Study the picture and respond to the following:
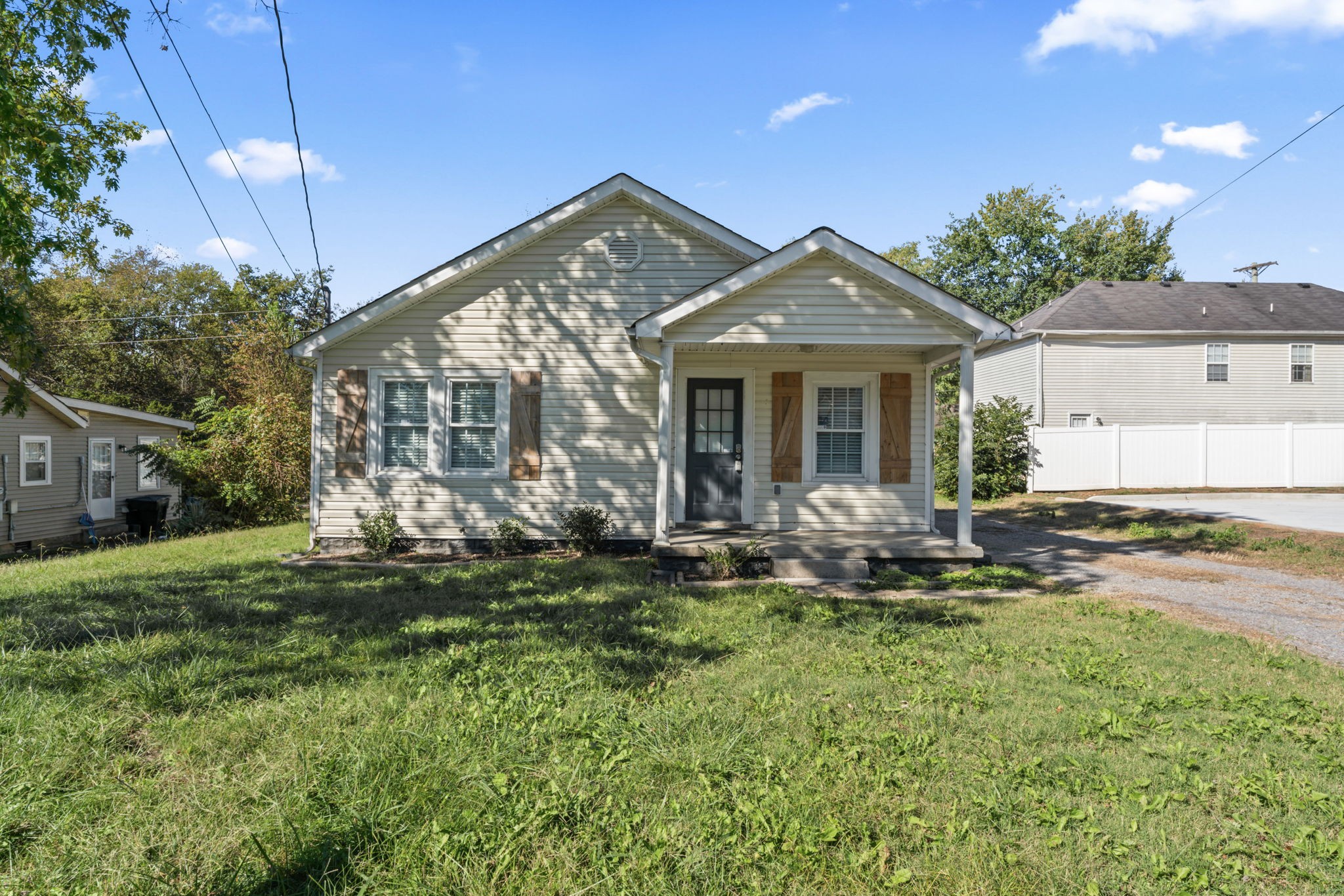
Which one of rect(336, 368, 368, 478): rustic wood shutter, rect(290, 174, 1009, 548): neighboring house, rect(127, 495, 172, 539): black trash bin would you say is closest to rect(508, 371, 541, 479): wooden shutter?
rect(290, 174, 1009, 548): neighboring house

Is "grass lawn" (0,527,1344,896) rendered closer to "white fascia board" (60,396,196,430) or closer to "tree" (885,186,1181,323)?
"white fascia board" (60,396,196,430)

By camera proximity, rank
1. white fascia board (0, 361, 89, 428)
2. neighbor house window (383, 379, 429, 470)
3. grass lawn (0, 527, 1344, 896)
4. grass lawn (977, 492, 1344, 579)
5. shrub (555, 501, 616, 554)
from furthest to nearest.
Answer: white fascia board (0, 361, 89, 428)
neighbor house window (383, 379, 429, 470)
shrub (555, 501, 616, 554)
grass lawn (977, 492, 1344, 579)
grass lawn (0, 527, 1344, 896)

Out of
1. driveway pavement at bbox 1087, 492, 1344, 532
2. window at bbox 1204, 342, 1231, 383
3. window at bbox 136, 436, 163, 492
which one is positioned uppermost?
window at bbox 1204, 342, 1231, 383

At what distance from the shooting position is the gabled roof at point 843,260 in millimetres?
8391

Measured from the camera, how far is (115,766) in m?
3.34

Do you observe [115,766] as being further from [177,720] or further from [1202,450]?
[1202,450]

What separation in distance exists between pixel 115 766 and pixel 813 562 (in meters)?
6.62

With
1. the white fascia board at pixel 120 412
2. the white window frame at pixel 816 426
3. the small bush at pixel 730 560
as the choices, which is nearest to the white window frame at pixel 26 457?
the white fascia board at pixel 120 412

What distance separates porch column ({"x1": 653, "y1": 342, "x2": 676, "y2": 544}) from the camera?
8773 millimetres

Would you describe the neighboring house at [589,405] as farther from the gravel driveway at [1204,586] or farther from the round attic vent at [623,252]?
the gravel driveway at [1204,586]

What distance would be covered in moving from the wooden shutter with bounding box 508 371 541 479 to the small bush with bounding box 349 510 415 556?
1781 mm

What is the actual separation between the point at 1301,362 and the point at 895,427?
19958mm

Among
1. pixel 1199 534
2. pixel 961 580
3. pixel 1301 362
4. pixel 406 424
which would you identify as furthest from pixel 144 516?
pixel 1301 362

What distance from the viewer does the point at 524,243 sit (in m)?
10.4
